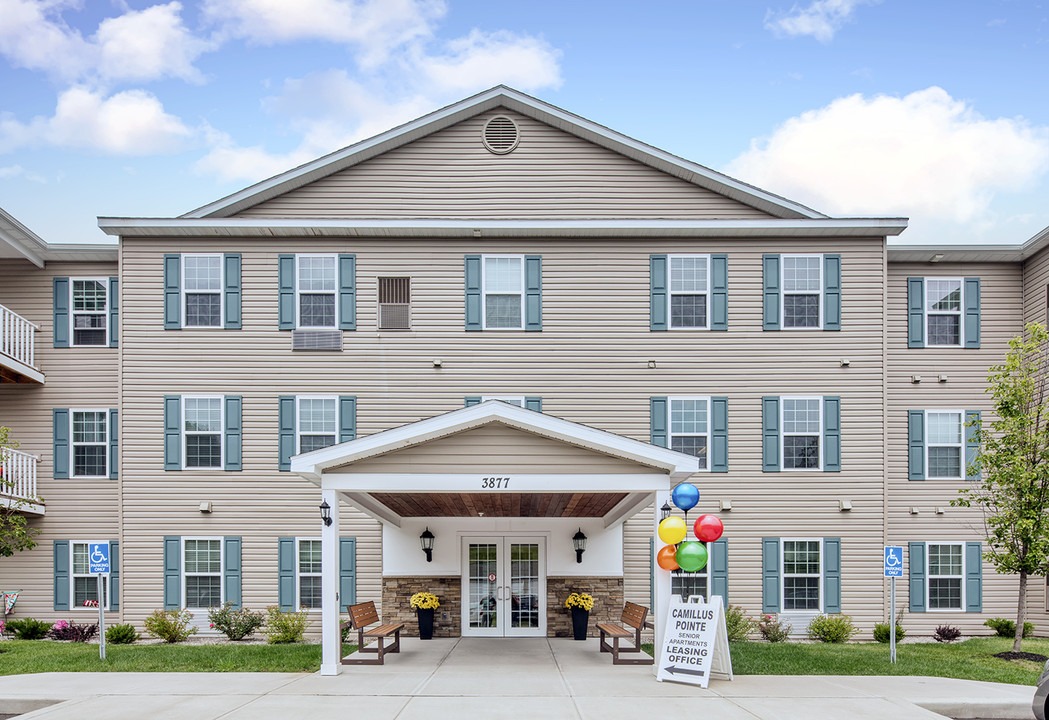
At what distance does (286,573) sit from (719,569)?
881 cm

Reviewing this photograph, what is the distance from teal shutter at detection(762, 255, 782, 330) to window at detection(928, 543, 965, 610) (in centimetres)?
582

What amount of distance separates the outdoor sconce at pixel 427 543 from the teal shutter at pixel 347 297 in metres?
4.48

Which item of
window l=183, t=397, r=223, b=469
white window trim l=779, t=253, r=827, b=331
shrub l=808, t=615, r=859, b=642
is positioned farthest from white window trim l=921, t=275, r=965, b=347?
window l=183, t=397, r=223, b=469

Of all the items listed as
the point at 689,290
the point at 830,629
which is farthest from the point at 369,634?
the point at 689,290

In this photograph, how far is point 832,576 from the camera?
58.5 feet

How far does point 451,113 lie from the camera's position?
59.8 ft

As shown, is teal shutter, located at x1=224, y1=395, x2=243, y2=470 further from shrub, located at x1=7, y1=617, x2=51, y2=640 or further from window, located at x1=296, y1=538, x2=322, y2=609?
shrub, located at x1=7, y1=617, x2=51, y2=640

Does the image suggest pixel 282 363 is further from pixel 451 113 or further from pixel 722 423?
pixel 722 423

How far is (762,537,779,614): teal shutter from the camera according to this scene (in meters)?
17.8

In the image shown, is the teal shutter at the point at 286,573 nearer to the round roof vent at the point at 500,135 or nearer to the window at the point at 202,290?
the window at the point at 202,290

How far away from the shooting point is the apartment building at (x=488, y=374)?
1773 cm

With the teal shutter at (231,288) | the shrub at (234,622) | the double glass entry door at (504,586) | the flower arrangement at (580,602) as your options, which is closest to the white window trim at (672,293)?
the double glass entry door at (504,586)

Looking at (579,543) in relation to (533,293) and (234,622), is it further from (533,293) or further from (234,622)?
(234,622)

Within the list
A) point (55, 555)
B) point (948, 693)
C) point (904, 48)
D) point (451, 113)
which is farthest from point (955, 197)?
point (55, 555)
